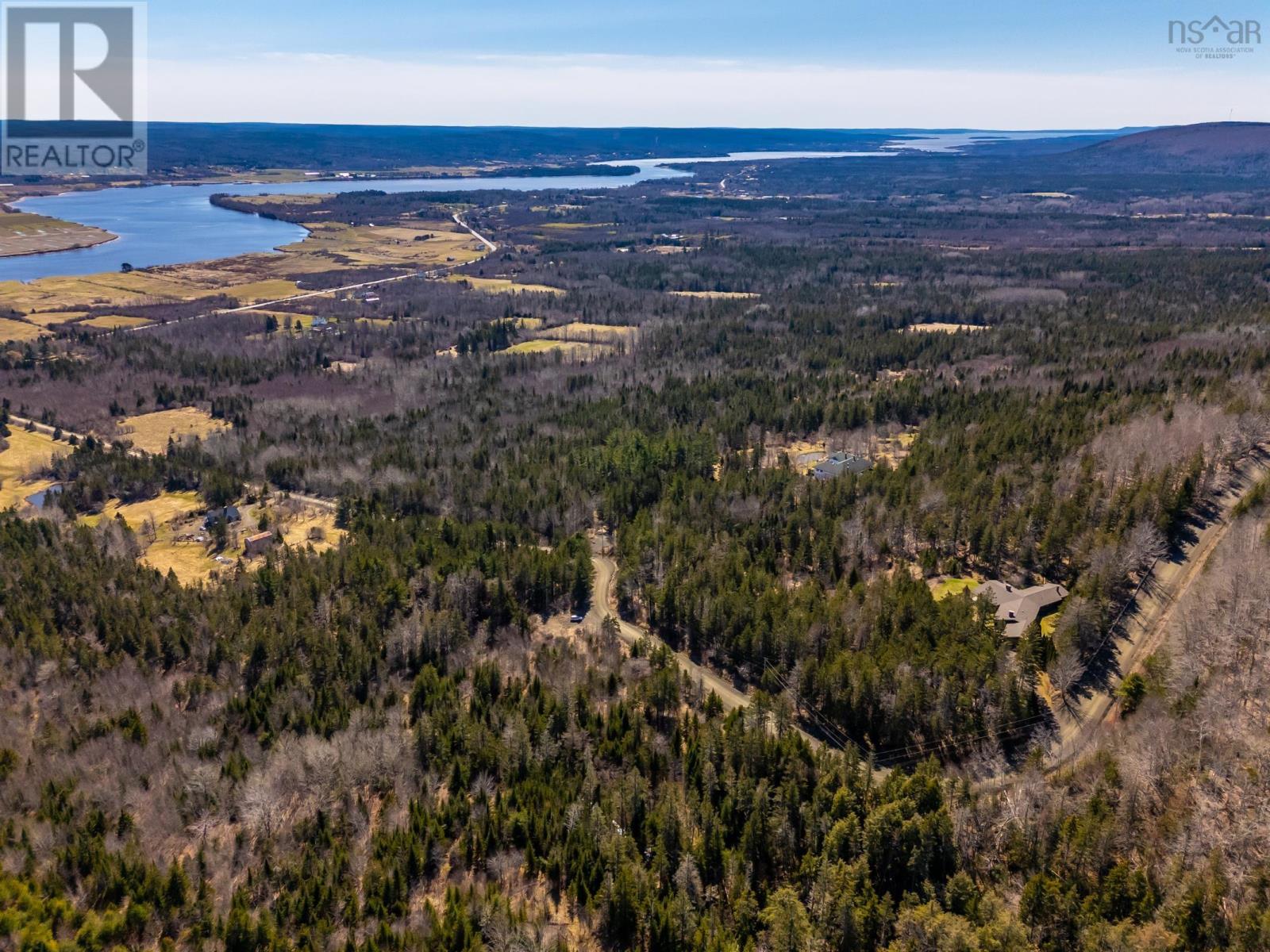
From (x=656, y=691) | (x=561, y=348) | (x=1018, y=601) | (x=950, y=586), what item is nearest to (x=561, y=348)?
(x=561, y=348)

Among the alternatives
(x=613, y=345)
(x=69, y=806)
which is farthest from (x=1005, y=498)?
(x=613, y=345)

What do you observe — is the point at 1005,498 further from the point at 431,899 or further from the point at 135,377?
the point at 135,377

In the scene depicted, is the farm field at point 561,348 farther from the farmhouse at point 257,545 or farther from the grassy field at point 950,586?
the grassy field at point 950,586

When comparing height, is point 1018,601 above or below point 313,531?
above

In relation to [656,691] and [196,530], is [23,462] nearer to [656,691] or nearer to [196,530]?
[196,530]

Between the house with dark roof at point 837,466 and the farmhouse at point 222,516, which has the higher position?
the house with dark roof at point 837,466

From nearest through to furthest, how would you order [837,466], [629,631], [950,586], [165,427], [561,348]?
[629,631], [950,586], [837,466], [165,427], [561,348]

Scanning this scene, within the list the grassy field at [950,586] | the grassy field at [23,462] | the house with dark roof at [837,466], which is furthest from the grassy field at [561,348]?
the grassy field at [950,586]
